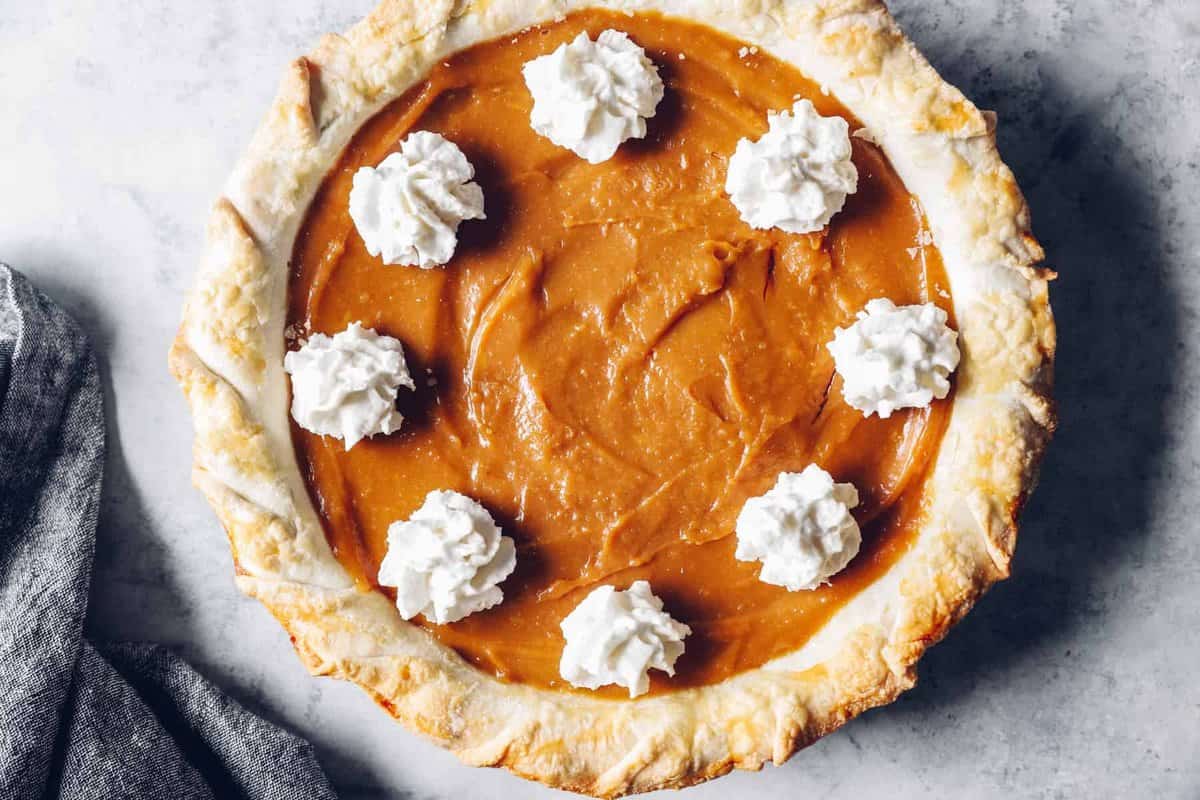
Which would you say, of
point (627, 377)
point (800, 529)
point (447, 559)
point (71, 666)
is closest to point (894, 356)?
point (800, 529)

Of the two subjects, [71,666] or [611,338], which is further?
[71,666]

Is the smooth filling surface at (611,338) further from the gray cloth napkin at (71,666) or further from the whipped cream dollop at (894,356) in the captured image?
the gray cloth napkin at (71,666)

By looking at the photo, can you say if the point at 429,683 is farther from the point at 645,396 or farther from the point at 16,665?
the point at 16,665

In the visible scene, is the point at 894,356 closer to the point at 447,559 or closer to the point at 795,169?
the point at 795,169

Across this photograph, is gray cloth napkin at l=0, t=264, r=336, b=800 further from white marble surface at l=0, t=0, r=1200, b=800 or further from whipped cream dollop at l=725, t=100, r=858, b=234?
whipped cream dollop at l=725, t=100, r=858, b=234

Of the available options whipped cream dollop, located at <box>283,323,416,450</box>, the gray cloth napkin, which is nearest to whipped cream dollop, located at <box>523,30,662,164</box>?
whipped cream dollop, located at <box>283,323,416,450</box>
